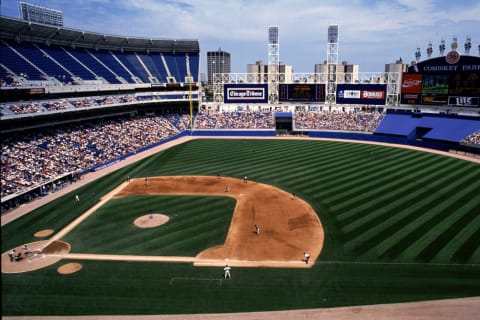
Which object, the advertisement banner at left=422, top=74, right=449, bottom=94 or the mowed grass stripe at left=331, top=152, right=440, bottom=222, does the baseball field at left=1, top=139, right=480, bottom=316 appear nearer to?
the mowed grass stripe at left=331, top=152, right=440, bottom=222

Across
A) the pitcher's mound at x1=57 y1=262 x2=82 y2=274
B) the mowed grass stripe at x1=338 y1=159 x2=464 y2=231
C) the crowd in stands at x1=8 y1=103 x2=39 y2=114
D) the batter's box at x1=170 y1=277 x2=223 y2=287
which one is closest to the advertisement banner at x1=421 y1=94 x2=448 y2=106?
the mowed grass stripe at x1=338 y1=159 x2=464 y2=231

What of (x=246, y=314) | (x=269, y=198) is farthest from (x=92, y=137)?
(x=246, y=314)

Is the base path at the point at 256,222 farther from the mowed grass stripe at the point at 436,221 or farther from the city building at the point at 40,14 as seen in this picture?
the city building at the point at 40,14

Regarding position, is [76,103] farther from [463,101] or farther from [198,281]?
[463,101]

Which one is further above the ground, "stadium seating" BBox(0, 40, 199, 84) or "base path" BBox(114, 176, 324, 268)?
"stadium seating" BBox(0, 40, 199, 84)

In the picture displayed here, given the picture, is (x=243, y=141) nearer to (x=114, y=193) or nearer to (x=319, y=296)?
(x=114, y=193)

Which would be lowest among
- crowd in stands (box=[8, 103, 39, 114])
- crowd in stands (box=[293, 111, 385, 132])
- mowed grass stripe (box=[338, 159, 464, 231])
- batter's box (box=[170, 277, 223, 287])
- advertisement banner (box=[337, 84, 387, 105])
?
batter's box (box=[170, 277, 223, 287])
